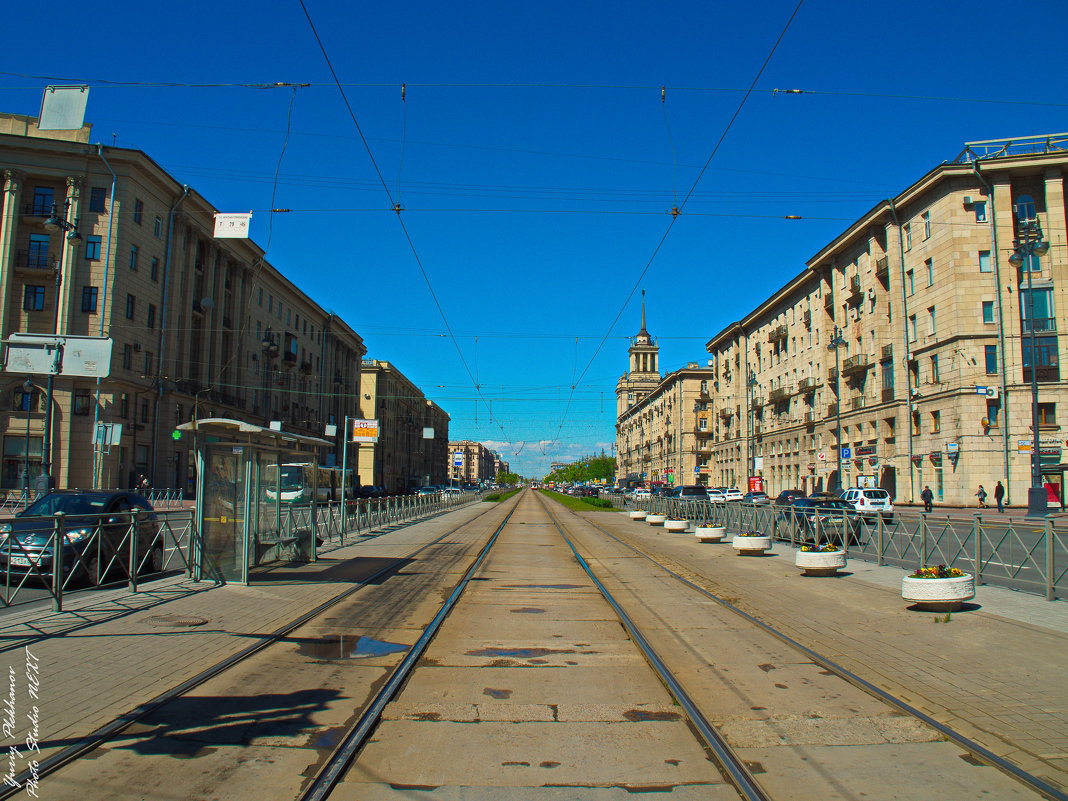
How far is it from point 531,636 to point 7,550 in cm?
719

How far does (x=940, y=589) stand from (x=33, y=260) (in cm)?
4589

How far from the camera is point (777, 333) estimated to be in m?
67.6

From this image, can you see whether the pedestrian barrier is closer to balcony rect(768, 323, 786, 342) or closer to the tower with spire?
balcony rect(768, 323, 786, 342)

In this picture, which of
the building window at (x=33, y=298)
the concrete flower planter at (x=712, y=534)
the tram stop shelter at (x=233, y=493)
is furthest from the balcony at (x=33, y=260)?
the concrete flower planter at (x=712, y=534)

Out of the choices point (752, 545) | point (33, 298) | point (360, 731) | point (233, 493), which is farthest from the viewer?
point (33, 298)

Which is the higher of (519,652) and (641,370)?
(641,370)

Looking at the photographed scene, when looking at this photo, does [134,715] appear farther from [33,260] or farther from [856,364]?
[856,364]

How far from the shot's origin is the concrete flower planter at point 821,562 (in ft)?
47.9

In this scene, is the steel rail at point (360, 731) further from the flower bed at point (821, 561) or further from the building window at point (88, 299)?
the building window at point (88, 299)

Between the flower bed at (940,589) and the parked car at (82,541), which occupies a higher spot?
the parked car at (82,541)

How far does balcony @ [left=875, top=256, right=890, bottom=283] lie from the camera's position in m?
48.0

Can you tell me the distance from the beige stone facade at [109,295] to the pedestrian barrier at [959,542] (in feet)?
107

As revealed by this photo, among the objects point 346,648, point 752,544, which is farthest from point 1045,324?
point 346,648

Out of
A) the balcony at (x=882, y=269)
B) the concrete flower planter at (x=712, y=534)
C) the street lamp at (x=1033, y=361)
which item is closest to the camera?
the concrete flower planter at (x=712, y=534)
